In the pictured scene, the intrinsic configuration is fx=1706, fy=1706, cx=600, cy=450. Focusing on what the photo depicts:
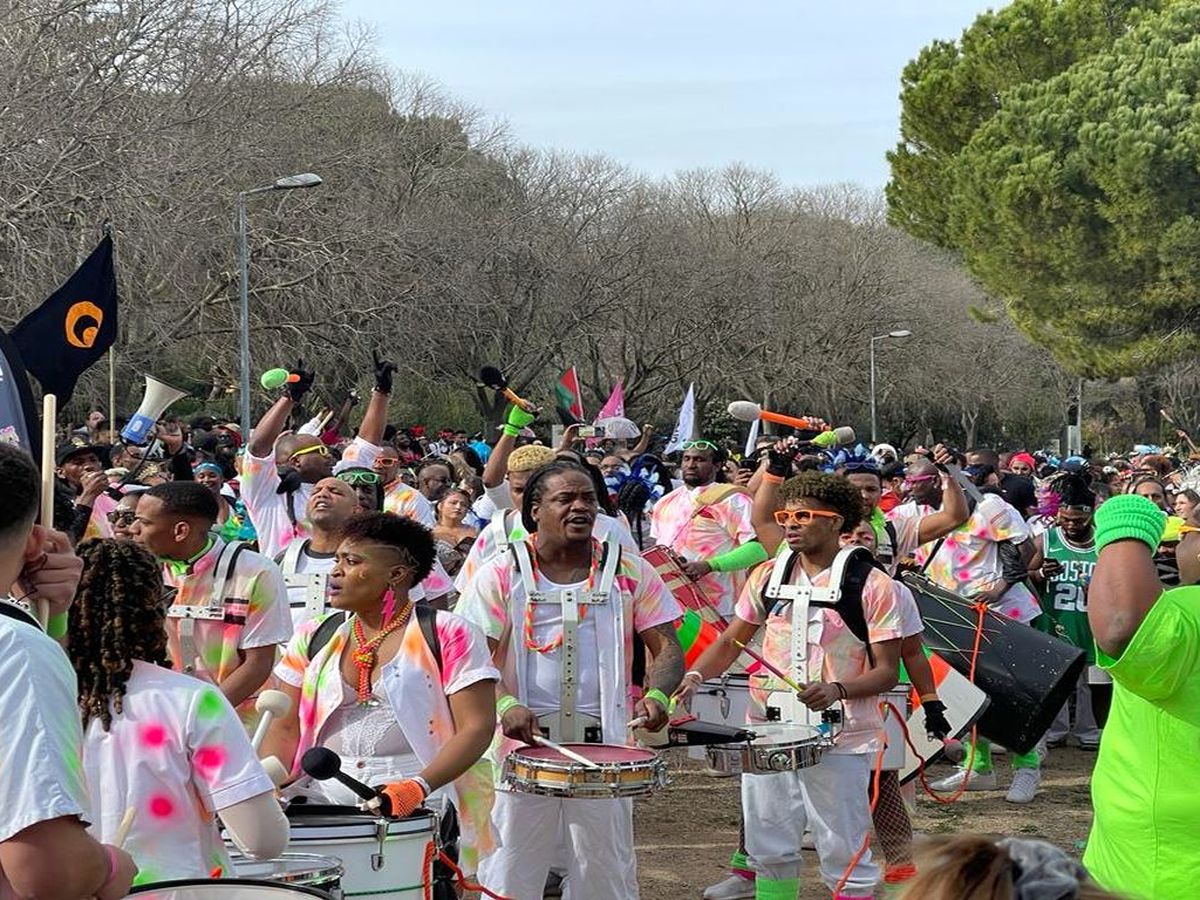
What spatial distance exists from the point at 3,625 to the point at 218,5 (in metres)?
30.1

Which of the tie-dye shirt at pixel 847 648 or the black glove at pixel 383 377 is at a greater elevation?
the black glove at pixel 383 377

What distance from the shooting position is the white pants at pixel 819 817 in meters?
6.44

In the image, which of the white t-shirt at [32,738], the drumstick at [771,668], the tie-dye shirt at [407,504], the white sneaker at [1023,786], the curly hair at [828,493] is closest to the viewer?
the white t-shirt at [32,738]

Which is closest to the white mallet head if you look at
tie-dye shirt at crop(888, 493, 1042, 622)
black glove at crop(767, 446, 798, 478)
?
tie-dye shirt at crop(888, 493, 1042, 622)

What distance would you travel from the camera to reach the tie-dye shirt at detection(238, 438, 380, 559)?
9.16m

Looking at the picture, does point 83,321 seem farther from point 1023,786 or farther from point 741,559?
point 1023,786

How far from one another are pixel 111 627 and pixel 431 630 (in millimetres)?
1538

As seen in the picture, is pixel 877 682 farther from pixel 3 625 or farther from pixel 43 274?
pixel 43 274

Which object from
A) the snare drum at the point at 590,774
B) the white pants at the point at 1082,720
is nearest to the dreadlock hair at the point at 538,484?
the snare drum at the point at 590,774

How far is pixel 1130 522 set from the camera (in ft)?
12.7

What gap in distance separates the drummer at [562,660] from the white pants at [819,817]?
799mm

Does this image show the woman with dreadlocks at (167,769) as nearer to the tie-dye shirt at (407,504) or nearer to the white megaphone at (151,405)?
the tie-dye shirt at (407,504)

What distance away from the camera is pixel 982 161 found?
3988 centimetres

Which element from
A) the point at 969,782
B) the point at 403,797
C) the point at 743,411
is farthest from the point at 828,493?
the point at 969,782
